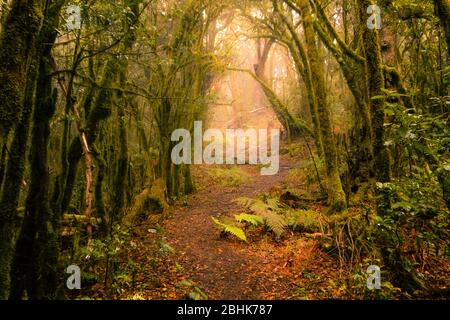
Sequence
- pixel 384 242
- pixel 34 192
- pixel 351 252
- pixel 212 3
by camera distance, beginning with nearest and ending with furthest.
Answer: pixel 34 192
pixel 384 242
pixel 351 252
pixel 212 3

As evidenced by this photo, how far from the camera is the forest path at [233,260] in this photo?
15.8 feet

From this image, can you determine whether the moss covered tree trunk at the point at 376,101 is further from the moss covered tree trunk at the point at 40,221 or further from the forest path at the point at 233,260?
the moss covered tree trunk at the point at 40,221

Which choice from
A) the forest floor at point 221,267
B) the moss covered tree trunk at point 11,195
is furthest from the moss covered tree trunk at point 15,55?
the forest floor at point 221,267

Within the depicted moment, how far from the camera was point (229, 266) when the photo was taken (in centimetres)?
558

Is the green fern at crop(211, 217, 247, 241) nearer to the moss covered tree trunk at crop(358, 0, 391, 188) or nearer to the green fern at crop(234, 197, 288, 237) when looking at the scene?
the green fern at crop(234, 197, 288, 237)

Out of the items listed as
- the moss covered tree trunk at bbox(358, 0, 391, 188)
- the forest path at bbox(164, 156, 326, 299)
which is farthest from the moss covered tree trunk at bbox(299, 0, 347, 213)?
the moss covered tree trunk at bbox(358, 0, 391, 188)

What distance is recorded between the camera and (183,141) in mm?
10375

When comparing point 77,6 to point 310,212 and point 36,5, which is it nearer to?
point 36,5

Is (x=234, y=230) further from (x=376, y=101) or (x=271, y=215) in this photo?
(x=376, y=101)

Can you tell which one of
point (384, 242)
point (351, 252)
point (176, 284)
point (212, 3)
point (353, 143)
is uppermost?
point (212, 3)

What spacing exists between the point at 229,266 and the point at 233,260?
0.25 metres

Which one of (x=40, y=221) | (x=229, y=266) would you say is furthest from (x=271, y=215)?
(x=40, y=221)
